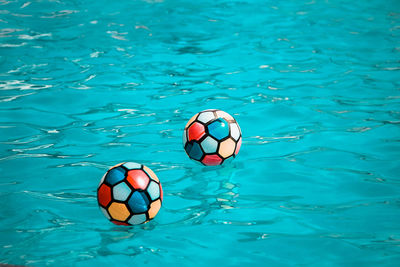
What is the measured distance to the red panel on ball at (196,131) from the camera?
14.3 feet

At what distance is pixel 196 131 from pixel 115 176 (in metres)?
1.08

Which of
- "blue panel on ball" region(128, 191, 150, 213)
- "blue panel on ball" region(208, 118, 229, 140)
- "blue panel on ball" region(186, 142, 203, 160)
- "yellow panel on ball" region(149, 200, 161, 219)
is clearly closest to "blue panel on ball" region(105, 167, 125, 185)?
"blue panel on ball" region(128, 191, 150, 213)

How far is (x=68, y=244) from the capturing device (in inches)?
135

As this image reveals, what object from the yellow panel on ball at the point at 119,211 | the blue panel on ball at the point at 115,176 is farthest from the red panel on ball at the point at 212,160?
the yellow panel on ball at the point at 119,211

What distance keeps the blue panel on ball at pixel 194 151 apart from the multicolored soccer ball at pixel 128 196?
33.6 inches

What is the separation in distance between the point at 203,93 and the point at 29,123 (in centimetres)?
231

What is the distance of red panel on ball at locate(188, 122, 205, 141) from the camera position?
435 centimetres

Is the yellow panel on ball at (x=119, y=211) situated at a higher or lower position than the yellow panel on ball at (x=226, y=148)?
lower

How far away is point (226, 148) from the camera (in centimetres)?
436

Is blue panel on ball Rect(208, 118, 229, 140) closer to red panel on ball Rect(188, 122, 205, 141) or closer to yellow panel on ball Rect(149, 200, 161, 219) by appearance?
red panel on ball Rect(188, 122, 205, 141)

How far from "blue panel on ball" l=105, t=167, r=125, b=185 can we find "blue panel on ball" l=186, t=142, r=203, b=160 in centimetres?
95

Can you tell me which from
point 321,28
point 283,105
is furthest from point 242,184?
point 321,28

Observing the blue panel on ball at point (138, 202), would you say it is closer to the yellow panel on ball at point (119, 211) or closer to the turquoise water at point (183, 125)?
the yellow panel on ball at point (119, 211)

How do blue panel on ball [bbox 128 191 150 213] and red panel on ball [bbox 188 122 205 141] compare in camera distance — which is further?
red panel on ball [bbox 188 122 205 141]
